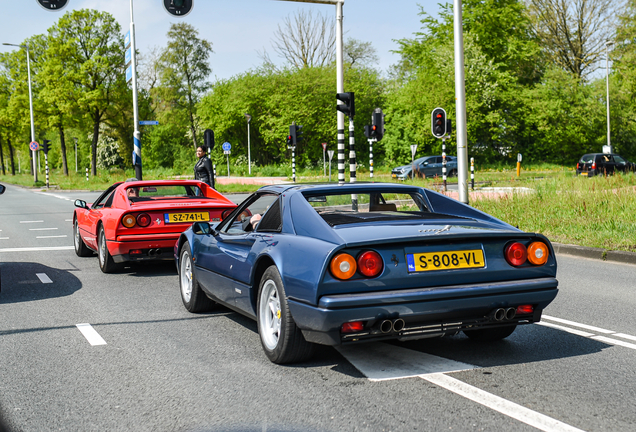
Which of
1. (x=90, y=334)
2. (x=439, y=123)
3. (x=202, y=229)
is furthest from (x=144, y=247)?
(x=439, y=123)

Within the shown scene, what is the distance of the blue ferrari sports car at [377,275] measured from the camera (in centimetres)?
383

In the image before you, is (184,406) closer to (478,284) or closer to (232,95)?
(478,284)

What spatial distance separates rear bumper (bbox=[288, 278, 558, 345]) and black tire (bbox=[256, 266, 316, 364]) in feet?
0.47

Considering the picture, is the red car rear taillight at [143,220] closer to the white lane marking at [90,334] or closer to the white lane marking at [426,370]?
the white lane marking at [90,334]

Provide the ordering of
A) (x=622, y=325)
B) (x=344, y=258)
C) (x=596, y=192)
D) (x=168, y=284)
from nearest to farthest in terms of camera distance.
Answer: (x=344, y=258) → (x=622, y=325) → (x=168, y=284) → (x=596, y=192)

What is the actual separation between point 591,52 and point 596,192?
141ft

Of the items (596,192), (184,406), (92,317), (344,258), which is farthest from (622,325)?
(596,192)

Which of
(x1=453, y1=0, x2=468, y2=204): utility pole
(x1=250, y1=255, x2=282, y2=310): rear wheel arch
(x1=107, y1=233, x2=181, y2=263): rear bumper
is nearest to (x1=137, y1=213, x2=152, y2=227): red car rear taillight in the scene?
(x1=107, y1=233, x2=181, y2=263): rear bumper

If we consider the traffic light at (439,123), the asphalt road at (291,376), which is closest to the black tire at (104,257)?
the asphalt road at (291,376)

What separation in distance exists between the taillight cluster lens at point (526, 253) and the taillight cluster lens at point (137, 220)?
534cm

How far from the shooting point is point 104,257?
8.75 meters

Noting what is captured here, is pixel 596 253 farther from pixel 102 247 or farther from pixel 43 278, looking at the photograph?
pixel 43 278

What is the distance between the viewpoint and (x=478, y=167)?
48.6 meters

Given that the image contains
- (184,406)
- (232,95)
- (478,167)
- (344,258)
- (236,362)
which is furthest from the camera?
(232,95)
